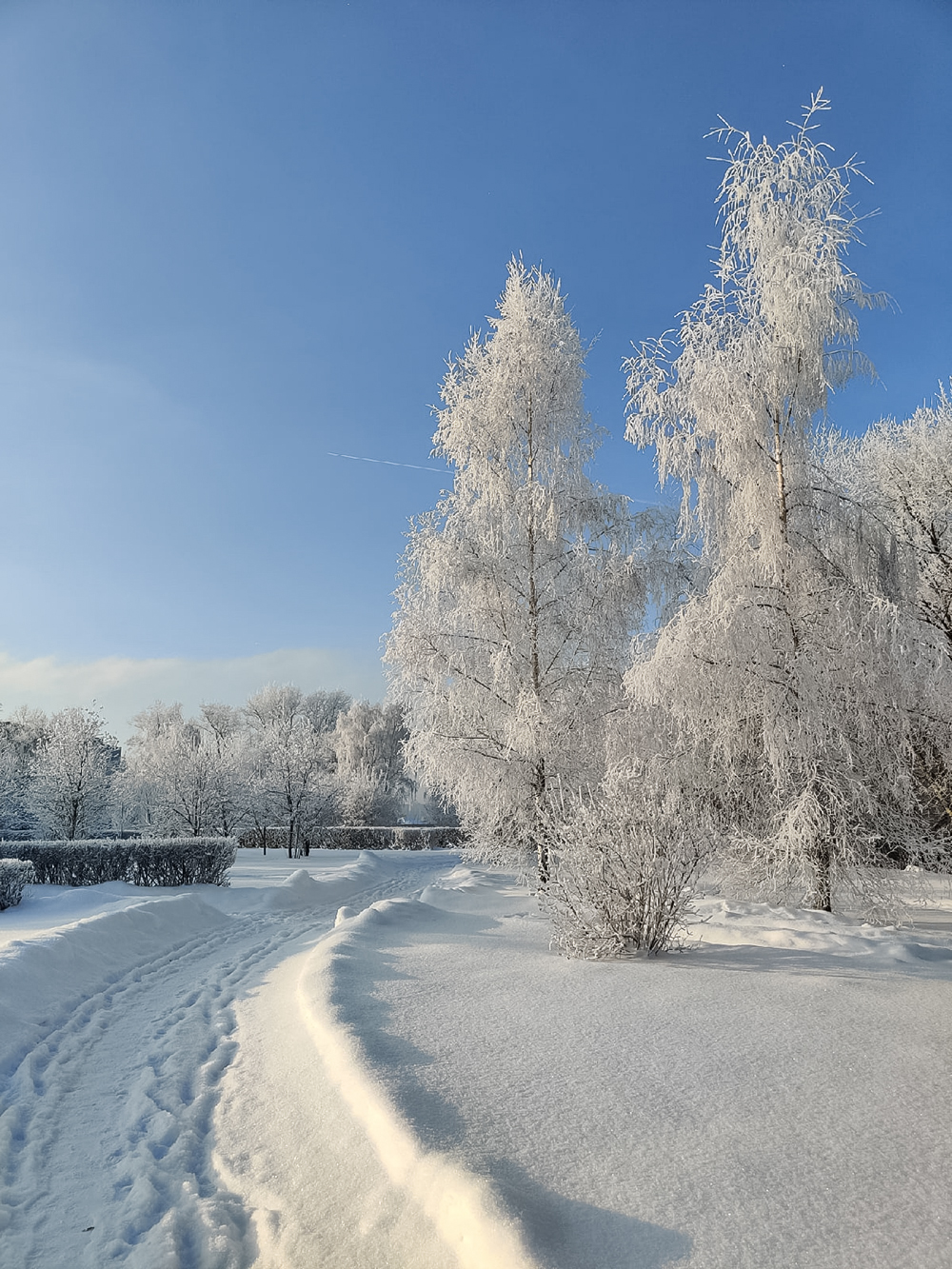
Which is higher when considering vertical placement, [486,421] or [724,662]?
[486,421]

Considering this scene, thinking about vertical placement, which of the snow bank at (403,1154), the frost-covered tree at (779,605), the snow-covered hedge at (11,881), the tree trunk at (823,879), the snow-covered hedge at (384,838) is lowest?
the snow-covered hedge at (384,838)

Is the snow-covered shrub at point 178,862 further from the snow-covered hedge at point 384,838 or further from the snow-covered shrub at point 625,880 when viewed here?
the snow-covered hedge at point 384,838

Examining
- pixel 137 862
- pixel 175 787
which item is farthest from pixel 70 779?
pixel 137 862

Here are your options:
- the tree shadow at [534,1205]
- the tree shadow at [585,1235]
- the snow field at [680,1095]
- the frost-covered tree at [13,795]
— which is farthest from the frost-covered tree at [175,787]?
the tree shadow at [585,1235]

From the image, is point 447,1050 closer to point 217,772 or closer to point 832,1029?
point 832,1029

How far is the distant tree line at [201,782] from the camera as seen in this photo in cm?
2342

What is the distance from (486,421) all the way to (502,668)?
3983mm

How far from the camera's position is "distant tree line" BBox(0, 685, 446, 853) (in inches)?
922

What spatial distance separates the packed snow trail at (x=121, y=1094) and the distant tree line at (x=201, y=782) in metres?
4.92

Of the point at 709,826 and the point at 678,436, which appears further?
the point at 678,436

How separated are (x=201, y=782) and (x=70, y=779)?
3.91 metres

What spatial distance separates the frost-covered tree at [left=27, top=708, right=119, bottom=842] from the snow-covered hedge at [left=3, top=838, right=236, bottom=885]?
7.65 meters

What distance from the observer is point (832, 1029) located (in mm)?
Result: 3975

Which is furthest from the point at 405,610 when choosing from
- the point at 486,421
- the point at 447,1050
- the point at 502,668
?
the point at 447,1050
